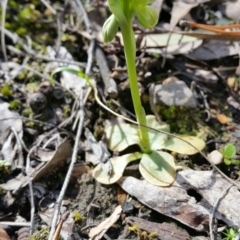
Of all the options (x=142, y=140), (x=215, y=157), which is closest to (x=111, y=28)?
(x=142, y=140)

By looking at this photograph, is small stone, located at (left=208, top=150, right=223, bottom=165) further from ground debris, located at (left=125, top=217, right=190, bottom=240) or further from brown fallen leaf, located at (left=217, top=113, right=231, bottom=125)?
ground debris, located at (left=125, top=217, right=190, bottom=240)

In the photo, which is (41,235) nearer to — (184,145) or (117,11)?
(184,145)

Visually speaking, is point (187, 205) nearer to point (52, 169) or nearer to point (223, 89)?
point (52, 169)

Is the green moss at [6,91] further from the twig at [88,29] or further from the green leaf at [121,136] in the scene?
the green leaf at [121,136]

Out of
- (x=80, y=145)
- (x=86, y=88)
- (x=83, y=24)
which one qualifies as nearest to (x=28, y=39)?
(x=83, y=24)

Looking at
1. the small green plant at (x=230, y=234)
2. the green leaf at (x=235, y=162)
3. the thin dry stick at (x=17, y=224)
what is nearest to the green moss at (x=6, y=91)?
the thin dry stick at (x=17, y=224)
